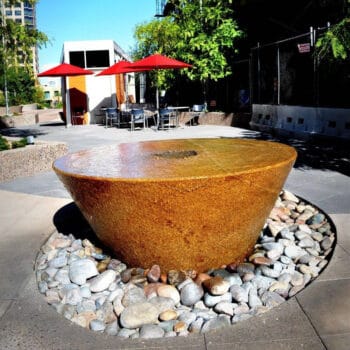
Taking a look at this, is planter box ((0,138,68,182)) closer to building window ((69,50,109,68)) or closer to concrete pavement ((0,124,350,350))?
concrete pavement ((0,124,350,350))

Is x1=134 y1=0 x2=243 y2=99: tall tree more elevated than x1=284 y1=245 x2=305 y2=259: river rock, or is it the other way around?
x1=134 y1=0 x2=243 y2=99: tall tree

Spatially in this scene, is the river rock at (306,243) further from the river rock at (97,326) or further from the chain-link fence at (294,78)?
the chain-link fence at (294,78)

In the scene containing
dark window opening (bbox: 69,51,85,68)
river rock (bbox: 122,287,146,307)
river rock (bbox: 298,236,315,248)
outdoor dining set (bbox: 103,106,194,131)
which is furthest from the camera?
dark window opening (bbox: 69,51,85,68)

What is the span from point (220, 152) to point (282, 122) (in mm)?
8819

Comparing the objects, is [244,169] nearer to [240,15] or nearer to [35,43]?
[35,43]

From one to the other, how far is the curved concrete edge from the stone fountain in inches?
31.7

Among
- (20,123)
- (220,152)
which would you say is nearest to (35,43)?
(220,152)

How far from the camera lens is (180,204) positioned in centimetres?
320

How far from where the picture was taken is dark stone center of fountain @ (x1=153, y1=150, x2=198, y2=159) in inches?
178

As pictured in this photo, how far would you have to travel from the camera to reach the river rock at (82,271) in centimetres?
369

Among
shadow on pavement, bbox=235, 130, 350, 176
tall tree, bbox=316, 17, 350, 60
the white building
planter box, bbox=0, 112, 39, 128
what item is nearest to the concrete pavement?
tall tree, bbox=316, 17, 350, 60

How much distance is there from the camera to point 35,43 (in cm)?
1111

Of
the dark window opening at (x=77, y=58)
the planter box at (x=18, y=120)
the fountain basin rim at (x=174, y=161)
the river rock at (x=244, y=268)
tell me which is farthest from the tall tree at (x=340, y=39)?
the planter box at (x=18, y=120)

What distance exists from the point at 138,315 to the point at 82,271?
0.97 m
